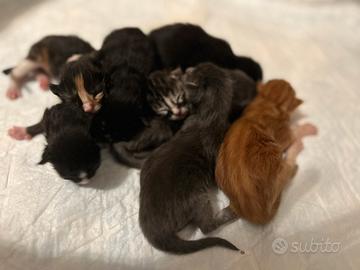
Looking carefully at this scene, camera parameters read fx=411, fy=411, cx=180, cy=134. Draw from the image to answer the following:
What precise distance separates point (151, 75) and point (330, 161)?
94 cm

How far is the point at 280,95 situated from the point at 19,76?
1.35 m

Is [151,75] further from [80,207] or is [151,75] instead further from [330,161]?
[330,161]

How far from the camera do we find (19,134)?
76.0 inches

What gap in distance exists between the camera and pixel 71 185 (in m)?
1.77

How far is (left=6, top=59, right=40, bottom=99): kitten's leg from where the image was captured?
7.00 ft

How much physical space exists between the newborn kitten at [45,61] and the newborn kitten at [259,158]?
0.96 meters

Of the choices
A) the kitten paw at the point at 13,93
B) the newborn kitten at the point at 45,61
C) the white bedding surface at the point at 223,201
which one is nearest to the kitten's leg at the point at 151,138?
the white bedding surface at the point at 223,201

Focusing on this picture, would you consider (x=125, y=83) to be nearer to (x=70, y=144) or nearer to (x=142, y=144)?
(x=142, y=144)

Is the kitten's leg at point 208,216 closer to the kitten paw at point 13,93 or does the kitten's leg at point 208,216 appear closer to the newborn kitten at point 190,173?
the newborn kitten at point 190,173

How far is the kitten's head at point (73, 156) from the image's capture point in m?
1.58

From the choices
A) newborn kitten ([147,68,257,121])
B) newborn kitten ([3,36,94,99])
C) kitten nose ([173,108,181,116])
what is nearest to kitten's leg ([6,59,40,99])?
newborn kitten ([3,36,94,99])

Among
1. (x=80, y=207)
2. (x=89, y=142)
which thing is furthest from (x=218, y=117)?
(x=80, y=207)

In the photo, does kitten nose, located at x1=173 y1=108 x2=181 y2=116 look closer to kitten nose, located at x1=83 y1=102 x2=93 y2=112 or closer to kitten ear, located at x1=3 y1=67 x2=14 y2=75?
kitten nose, located at x1=83 y1=102 x2=93 y2=112

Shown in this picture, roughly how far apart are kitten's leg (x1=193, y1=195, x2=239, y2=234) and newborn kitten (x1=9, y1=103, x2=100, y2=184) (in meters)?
0.46
